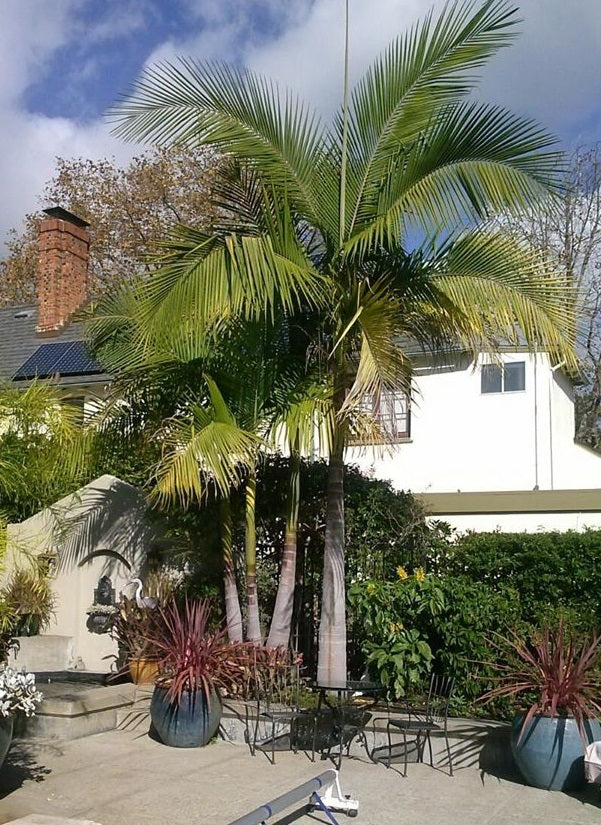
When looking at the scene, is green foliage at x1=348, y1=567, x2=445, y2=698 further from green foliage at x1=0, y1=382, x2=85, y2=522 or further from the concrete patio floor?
green foliage at x1=0, y1=382, x2=85, y2=522

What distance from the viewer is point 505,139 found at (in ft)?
28.4

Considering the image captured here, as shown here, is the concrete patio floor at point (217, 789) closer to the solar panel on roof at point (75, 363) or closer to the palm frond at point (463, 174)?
the palm frond at point (463, 174)

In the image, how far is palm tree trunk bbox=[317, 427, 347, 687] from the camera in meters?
9.04

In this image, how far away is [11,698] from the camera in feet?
20.0

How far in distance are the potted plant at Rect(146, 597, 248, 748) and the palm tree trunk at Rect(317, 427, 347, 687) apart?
1067mm

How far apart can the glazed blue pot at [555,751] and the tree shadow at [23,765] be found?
3.77 meters

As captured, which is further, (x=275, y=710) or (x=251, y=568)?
(x=251, y=568)

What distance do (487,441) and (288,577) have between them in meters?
10.0

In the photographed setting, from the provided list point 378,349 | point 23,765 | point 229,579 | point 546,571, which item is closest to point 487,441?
point 229,579

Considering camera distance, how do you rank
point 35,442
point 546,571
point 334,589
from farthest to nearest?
point 35,442 < point 334,589 < point 546,571

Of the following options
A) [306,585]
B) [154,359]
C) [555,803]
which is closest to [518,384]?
[306,585]

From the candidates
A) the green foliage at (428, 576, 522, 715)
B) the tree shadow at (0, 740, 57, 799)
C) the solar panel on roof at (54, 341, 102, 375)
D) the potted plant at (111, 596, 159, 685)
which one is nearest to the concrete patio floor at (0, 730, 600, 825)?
the tree shadow at (0, 740, 57, 799)

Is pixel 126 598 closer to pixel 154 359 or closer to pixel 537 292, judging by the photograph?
pixel 154 359

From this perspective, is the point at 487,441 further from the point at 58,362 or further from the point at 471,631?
the point at 471,631
